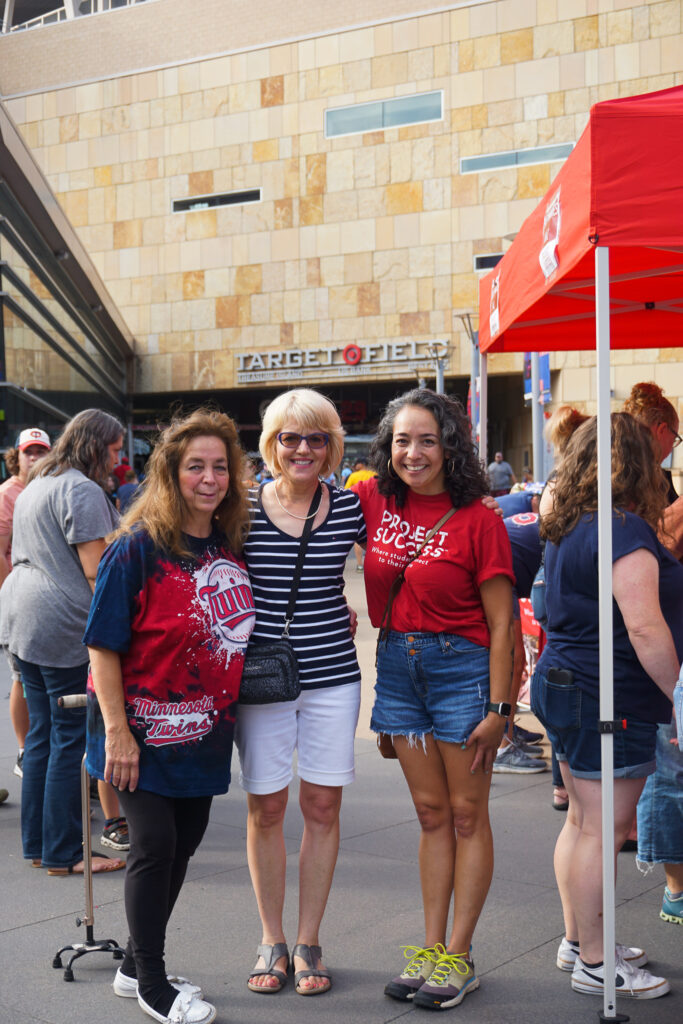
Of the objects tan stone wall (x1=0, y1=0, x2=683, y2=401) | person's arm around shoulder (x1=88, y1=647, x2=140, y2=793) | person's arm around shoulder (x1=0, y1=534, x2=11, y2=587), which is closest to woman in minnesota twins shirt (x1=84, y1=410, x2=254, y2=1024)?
person's arm around shoulder (x1=88, y1=647, x2=140, y2=793)

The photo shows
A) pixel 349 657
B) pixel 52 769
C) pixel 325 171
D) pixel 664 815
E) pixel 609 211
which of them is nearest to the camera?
pixel 609 211

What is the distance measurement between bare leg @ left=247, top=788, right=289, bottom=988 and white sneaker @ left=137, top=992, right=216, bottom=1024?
0.95ft

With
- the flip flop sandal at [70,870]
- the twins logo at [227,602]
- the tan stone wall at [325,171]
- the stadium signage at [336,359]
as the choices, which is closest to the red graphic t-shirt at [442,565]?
the twins logo at [227,602]

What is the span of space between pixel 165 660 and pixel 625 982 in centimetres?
181

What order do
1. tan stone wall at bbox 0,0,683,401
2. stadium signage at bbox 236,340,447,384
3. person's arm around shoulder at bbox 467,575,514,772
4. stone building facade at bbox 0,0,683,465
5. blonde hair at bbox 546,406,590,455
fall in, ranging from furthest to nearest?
stadium signage at bbox 236,340,447,384 < stone building facade at bbox 0,0,683,465 < tan stone wall at bbox 0,0,683,401 < blonde hair at bbox 546,406,590,455 < person's arm around shoulder at bbox 467,575,514,772

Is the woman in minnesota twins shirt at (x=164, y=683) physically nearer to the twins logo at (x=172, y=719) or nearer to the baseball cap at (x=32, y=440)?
the twins logo at (x=172, y=719)

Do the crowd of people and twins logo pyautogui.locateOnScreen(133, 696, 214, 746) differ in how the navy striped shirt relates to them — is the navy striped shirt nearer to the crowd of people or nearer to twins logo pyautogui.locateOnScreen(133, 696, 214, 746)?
the crowd of people

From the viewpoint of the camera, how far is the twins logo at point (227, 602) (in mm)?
3199

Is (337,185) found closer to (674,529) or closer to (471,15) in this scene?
(471,15)

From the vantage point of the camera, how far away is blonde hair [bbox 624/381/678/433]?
4.71 m

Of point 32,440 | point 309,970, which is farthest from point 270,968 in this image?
point 32,440

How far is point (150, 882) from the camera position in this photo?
307 cm

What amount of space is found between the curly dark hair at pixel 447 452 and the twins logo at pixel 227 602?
60 cm

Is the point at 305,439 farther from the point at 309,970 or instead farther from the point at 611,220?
the point at 309,970
